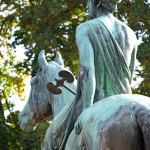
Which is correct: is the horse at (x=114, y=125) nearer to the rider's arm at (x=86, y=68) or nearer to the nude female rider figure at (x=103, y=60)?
the rider's arm at (x=86, y=68)

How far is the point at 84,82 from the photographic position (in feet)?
29.3

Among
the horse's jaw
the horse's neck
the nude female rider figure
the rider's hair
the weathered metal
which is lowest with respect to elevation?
the horse's jaw

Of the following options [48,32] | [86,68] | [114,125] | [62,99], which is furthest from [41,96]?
[48,32]

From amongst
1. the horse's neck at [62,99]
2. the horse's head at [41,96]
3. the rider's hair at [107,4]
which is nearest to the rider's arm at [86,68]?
the rider's hair at [107,4]

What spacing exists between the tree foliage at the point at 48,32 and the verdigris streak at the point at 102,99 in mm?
9416

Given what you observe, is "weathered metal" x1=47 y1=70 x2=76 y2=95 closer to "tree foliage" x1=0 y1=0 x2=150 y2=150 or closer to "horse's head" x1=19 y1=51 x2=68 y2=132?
"horse's head" x1=19 y1=51 x2=68 y2=132

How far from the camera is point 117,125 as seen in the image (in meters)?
8.05

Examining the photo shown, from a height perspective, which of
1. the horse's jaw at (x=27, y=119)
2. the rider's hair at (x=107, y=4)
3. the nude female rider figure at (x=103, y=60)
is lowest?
the horse's jaw at (x=27, y=119)

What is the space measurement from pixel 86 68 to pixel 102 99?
0.47 metres

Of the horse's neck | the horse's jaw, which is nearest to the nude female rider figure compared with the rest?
the horse's neck

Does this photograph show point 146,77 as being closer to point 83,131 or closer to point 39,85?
point 39,85

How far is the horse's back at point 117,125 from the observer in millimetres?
8047

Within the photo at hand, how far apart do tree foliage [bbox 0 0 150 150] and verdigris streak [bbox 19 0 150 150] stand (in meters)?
9.42

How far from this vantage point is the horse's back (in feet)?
26.4
